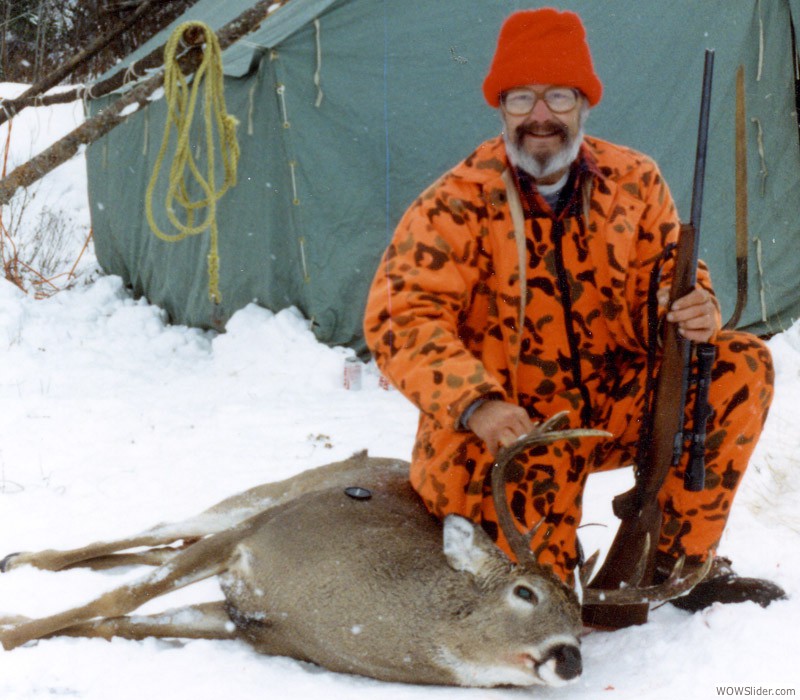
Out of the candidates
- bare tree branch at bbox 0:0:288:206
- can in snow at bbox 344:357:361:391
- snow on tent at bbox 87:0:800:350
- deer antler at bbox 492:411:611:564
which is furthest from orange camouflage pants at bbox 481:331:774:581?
snow on tent at bbox 87:0:800:350

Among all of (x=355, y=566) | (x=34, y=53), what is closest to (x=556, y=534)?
(x=355, y=566)

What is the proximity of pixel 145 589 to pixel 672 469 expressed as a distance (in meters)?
1.54

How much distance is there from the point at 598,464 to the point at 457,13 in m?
3.90

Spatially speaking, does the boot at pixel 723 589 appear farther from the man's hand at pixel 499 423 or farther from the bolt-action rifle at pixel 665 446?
the man's hand at pixel 499 423

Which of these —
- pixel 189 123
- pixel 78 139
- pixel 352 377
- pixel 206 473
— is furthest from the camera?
pixel 352 377

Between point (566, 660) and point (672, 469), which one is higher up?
point (672, 469)

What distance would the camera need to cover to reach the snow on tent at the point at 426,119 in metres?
5.96

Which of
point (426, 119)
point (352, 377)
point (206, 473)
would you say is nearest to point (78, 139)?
point (206, 473)

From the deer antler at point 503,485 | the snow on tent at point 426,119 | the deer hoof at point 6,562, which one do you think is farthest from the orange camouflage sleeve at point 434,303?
the snow on tent at point 426,119

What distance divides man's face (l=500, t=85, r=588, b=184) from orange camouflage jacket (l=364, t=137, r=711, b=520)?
60mm

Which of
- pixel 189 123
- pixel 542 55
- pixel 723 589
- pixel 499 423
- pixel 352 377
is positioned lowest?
pixel 352 377

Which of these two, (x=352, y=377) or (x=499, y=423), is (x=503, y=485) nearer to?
(x=499, y=423)

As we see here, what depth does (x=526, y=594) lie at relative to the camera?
2.30 metres

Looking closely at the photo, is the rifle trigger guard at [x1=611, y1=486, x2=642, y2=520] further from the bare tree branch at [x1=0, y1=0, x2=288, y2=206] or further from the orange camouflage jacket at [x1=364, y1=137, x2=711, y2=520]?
the bare tree branch at [x1=0, y1=0, x2=288, y2=206]
